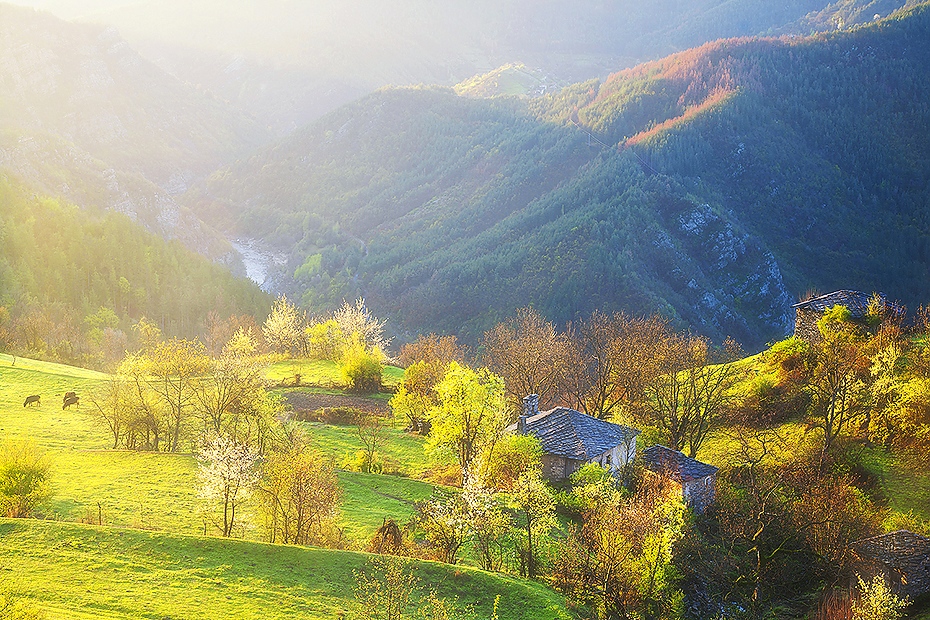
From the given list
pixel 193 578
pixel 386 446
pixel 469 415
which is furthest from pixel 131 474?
pixel 386 446

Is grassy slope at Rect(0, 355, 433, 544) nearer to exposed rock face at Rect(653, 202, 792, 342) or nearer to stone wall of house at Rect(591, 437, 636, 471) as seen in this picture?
stone wall of house at Rect(591, 437, 636, 471)

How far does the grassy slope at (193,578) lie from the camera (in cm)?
2277

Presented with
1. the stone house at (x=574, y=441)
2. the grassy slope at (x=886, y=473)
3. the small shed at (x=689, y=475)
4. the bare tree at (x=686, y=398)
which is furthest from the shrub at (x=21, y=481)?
the grassy slope at (x=886, y=473)

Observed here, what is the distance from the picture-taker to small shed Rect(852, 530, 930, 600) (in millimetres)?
31391

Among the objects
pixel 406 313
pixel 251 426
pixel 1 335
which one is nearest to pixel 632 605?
pixel 251 426

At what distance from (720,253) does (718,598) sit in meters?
153

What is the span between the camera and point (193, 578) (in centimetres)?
2505

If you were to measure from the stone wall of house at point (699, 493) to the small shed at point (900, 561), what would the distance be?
32.5 feet

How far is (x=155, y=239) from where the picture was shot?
158125 mm

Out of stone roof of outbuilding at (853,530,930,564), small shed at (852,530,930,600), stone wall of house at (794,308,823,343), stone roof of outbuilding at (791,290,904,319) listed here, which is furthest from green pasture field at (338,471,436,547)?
stone roof of outbuilding at (791,290,904,319)

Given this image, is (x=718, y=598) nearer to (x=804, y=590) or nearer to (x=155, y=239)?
(x=804, y=590)

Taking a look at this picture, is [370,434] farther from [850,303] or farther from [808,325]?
[850,303]

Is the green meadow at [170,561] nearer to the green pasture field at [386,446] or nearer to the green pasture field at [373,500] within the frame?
the green pasture field at [373,500]

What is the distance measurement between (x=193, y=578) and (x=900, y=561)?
3206 cm
